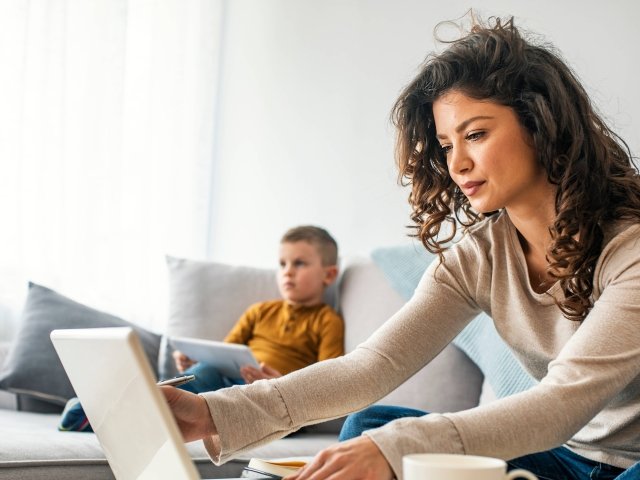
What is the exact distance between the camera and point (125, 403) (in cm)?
95

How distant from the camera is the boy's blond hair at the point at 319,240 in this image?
8.87ft

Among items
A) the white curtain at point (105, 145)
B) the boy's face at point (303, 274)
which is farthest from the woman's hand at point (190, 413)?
the white curtain at point (105, 145)

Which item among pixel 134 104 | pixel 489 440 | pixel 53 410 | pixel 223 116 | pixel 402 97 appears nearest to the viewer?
pixel 489 440

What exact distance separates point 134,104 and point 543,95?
6.93 ft

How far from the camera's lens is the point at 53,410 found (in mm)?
2459

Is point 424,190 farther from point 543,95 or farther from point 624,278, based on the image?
point 624,278

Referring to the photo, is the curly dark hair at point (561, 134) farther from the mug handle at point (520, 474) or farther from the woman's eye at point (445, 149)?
the mug handle at point (520, 474)

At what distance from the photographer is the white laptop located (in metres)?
0.84

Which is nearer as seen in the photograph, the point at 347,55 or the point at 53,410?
the point at 53,410

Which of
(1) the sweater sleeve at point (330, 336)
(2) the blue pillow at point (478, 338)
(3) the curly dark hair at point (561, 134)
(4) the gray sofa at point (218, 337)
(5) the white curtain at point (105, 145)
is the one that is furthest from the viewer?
(5) the white curtain at point (105, 145)

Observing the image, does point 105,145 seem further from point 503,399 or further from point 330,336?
point 503,399

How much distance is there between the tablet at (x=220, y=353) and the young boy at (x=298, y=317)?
213 millimetres

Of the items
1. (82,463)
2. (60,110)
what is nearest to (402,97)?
(82,463)

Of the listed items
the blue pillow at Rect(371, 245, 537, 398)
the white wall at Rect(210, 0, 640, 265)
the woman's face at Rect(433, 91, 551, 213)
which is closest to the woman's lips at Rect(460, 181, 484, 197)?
the woman's face at Rect(433, 91, 551, 213)
